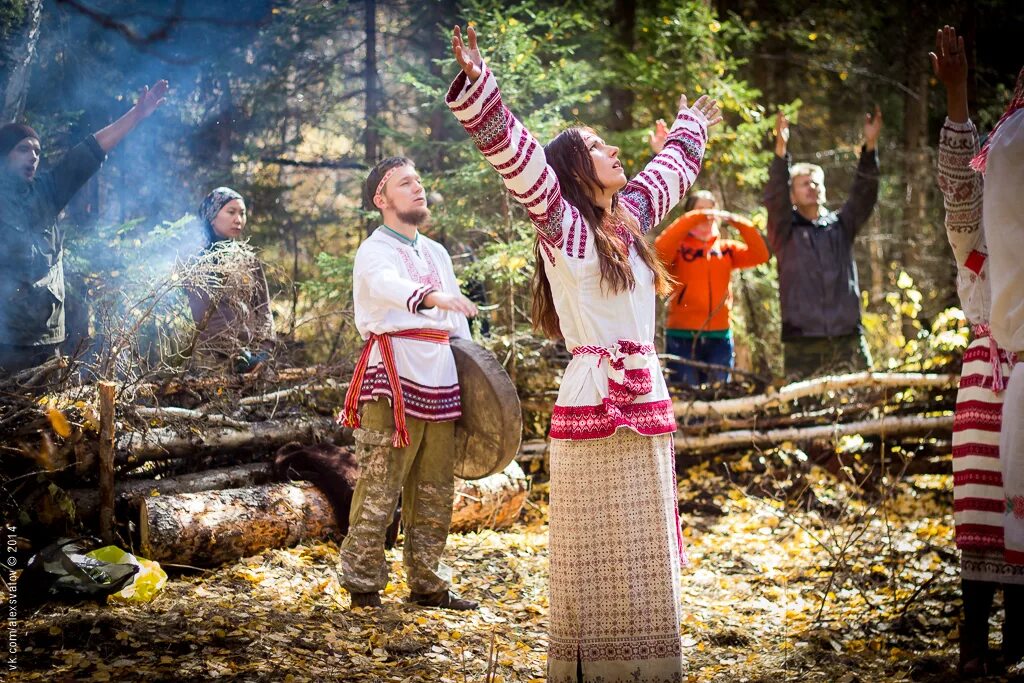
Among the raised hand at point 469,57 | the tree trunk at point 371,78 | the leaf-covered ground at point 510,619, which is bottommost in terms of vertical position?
the leaf-covered ground at point 510,619

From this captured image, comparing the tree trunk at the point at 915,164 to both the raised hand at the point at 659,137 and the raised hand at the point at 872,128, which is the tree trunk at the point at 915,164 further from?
the raised hand at the point at 659,137

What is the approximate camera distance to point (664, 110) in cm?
963

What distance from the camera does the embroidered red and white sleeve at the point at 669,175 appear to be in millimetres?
4062

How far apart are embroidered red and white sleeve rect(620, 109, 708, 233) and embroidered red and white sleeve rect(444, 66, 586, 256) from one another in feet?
2.04

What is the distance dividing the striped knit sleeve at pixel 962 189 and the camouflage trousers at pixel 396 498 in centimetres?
278

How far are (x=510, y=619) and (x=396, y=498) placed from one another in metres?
0.93

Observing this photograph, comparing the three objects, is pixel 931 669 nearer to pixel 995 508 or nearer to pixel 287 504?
pixel 995 508

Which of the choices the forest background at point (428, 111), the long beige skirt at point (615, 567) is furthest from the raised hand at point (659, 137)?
the forest background at point (428, 111)

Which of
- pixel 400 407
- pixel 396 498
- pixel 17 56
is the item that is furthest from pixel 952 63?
pixel 17 56

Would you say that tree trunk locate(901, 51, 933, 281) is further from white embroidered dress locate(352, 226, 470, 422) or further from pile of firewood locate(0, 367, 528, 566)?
white embroidered dress locate(352, 226, 470, 422)

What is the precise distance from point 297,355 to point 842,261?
4773 millimetres

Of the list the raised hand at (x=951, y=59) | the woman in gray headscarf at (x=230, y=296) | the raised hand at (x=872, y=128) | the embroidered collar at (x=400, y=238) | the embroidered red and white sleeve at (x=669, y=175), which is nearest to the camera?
the raised hand at (x=951, y=59)

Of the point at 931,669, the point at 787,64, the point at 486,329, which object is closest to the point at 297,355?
the point at 486,329

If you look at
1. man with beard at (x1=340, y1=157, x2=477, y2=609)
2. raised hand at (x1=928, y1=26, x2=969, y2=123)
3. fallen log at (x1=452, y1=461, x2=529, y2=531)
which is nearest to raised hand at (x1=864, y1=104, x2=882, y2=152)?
raised hand at (x1=928, y1=26, x2=969, y2=123)
